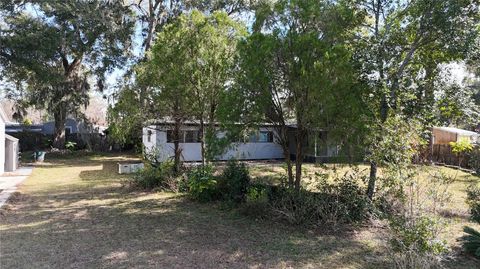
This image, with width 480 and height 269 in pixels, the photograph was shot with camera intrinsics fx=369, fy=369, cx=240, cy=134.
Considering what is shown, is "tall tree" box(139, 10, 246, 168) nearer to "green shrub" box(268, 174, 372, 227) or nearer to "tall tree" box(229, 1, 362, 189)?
"tall tree" box(229, 1, 362, 189)

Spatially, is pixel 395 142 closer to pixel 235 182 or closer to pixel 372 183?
pixel 372 183

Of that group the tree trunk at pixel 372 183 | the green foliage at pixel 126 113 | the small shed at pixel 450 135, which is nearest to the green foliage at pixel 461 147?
the small shed at pixel 450 135

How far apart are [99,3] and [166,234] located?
19491 millimetres

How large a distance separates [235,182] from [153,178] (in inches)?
137

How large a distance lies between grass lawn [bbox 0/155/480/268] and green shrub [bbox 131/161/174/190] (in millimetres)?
1394

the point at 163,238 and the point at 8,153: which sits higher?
the point at 8,153

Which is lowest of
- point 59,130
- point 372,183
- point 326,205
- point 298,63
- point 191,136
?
point 326,205

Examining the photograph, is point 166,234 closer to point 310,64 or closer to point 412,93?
point 310,64

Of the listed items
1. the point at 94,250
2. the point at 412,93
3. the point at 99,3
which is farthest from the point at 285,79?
the point at 99,3

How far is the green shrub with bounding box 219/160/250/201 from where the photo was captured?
9.23 meters

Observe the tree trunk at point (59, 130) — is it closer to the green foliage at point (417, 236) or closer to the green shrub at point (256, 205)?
the green shrub at point (256, 205)

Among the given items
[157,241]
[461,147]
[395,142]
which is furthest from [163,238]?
[461,147]

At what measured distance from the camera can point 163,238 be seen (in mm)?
6480

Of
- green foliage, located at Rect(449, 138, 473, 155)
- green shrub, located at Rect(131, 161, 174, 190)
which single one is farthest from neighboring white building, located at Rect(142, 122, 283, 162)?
green foliage, located at Rect(449, 138, 473, 155)
